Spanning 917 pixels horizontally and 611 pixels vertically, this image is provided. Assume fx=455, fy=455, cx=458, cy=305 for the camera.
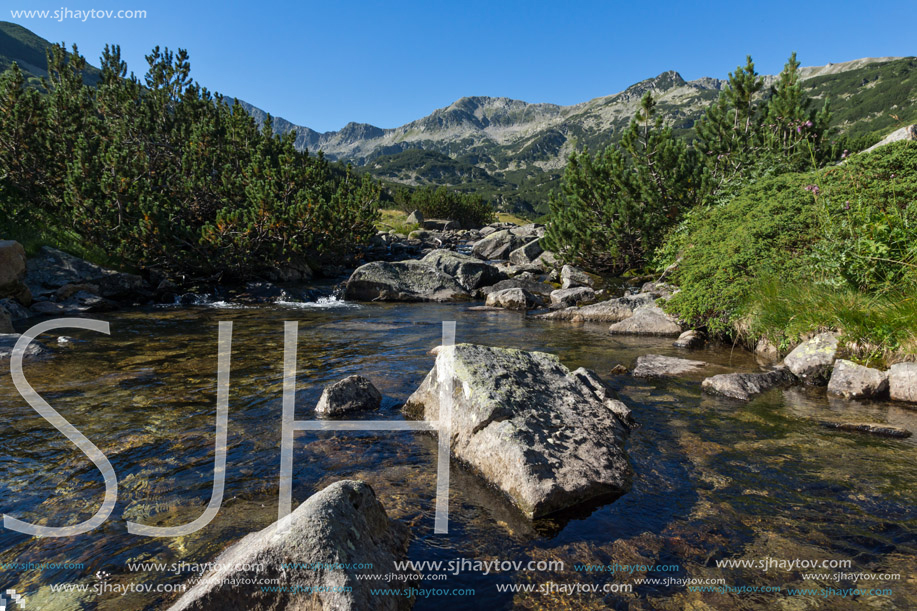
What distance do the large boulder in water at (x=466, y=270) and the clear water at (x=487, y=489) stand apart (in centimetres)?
1537

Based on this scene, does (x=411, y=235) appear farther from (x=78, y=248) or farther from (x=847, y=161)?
(x=847, y=161)

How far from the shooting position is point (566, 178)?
2172 cm

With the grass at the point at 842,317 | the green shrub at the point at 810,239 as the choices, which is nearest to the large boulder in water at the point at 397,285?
the green shrub at the point at 810,239

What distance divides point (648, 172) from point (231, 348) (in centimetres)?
1721

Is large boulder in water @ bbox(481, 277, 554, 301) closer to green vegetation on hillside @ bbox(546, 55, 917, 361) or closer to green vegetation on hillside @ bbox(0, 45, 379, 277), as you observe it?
green vegetation on hillside @ bbox(546, 55, 917, 361)

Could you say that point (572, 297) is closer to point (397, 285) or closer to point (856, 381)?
point (397, 285)

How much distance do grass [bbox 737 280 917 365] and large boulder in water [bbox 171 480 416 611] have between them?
27.4 ft

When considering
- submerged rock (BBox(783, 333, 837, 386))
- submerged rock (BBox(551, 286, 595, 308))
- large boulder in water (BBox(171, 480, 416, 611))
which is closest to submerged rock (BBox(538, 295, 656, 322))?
submerged rock (BBox(551, 286, 595, 308))

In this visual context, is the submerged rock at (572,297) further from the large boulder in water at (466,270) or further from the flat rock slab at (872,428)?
the flat rock slab at (872,428)

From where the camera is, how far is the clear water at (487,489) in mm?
3418

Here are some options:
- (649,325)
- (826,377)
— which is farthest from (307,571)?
(649,325)

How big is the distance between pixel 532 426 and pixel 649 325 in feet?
31.5

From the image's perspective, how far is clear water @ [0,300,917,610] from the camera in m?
3.42

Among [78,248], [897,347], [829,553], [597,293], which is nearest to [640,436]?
[829,553]
